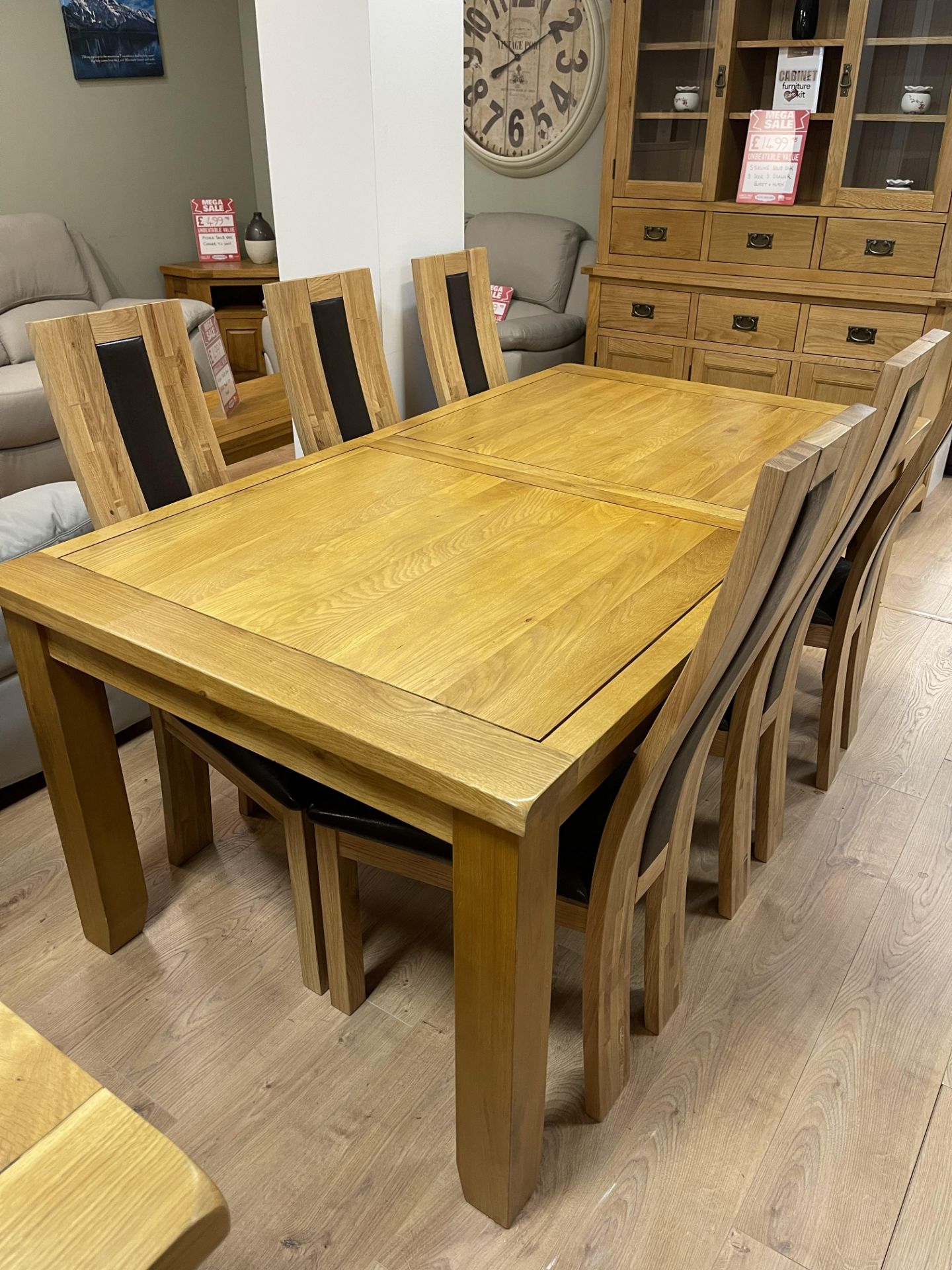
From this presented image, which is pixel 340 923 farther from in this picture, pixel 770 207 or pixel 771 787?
pixel 770 207

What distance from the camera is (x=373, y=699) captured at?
1.09 m

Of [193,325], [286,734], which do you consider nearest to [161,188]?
[193,325]

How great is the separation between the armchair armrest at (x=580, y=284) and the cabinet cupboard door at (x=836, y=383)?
4.05 feet

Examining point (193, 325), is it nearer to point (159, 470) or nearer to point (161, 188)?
point (161, 188)

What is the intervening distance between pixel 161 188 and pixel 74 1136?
5541 millimetres

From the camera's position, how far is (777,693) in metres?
1.68

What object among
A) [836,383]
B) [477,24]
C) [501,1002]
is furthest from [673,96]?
[501,1002]

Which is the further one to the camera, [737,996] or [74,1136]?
[737,996]

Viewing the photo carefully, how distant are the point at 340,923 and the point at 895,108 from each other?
10.7 ft

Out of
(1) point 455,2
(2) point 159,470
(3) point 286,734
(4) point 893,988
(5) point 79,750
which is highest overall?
(1) point 455,2

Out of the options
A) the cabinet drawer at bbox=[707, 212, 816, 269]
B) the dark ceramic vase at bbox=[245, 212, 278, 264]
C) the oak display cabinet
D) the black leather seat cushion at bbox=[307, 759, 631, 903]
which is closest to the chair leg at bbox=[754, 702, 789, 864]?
the black leather seat cushion at bbox=[307, 759, 631, 903]

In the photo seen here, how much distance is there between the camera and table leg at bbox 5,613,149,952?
145cm

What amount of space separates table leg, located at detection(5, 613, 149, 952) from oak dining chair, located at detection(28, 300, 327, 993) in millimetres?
153

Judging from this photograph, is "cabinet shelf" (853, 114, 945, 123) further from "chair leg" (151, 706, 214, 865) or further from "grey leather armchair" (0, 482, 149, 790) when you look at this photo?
"chair leg" (151, 706, 214, 865)
